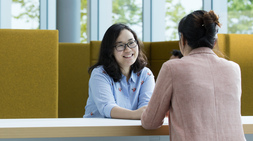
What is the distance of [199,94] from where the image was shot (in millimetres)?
1104

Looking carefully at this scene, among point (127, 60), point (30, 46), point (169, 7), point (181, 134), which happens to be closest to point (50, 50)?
point (30, 46)

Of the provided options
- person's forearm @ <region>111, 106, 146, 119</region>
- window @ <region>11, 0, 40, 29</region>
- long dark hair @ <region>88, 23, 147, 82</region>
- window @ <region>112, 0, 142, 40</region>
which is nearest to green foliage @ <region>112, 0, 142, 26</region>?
window @ <region>112, 0, 142, 40</region>

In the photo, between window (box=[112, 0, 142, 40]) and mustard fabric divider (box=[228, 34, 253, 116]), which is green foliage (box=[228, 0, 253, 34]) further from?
mustard fabric divider (box=[228, 34, 253, 116])

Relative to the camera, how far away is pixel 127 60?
1899 mm

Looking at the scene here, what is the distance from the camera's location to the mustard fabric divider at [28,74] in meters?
2.54

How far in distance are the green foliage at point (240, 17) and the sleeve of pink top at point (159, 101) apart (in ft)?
15.4

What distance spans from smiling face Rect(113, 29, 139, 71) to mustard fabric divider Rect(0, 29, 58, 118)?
2.68 feet

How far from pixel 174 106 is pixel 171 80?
9cm

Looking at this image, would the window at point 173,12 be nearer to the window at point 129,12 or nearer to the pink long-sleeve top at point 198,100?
the window at point 129,12

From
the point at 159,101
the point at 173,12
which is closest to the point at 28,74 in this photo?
the point at 159,101

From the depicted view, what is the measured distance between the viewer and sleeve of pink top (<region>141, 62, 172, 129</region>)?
1121 mm

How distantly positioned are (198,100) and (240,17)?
5443 mm

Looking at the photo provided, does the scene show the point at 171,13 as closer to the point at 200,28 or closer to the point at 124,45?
the point at 124,45

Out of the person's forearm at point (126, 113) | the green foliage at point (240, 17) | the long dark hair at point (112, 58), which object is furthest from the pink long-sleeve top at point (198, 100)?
the green foliage at point (240, 17)
